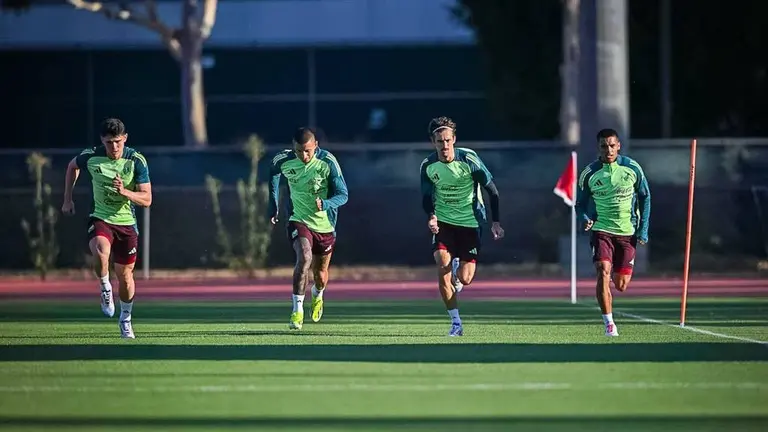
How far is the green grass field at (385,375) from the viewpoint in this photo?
32.5ft

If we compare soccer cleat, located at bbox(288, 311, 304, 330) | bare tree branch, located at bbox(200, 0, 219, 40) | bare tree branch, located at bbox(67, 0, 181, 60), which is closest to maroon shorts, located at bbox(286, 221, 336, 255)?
soccer cleat, located at bbox(288, 311, 304, 330)

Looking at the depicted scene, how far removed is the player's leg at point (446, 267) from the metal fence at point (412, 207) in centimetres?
1465

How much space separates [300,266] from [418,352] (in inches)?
113

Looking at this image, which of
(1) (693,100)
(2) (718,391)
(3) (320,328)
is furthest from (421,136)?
(2) (718,391)

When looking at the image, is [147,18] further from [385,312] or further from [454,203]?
[454,203]

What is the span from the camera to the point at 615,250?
52.8ft

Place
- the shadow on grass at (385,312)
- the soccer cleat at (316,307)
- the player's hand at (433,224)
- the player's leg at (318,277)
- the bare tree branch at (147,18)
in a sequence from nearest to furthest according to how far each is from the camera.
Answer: the player's hand at (433,224) → the player's leg at (318,277) → the soccer cleat at (316,307) → the shadow on grass at (385,312) → the bare tree branch at (147,18)

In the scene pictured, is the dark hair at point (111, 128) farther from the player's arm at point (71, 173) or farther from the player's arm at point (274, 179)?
the player's arm at point (274, 179)

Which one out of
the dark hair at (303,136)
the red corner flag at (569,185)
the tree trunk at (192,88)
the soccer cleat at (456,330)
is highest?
the tree trunk at (192,88)

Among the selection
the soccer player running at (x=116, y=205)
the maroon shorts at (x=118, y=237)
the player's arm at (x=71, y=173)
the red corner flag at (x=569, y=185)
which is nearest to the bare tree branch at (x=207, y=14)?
the red corner flag at (x=569, y=185)

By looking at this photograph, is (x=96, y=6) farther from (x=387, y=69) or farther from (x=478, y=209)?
(x=478, y=209)

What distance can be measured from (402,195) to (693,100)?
1083cm

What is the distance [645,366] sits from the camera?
12.7 m

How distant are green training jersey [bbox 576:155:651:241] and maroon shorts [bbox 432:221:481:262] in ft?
3.38
